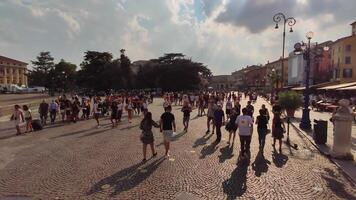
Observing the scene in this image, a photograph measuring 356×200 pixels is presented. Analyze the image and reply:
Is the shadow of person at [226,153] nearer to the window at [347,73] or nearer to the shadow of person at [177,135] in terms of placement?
the shadow of person at [177,135]

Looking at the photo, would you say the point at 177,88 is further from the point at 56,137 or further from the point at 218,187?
the point at 218,187

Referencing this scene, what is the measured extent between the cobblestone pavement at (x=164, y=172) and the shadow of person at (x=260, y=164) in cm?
2

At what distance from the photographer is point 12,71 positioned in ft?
418

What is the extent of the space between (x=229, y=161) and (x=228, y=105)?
11035 millimetres

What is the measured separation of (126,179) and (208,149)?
4348mm

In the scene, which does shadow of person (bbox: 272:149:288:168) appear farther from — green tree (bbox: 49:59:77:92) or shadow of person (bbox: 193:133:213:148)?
green tree (bbox: 49:59:77:92)

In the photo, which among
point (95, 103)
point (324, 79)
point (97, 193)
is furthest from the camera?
point (324, 79)

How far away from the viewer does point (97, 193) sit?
6875 mm

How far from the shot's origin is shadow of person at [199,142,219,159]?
10750 millimetres

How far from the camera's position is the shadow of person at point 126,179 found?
715 centimetres

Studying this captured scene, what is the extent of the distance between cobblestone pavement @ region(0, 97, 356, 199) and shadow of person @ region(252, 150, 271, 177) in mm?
24

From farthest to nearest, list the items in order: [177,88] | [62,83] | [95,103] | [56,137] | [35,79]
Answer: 1. [35,79]
2. [62,83]
3. [177,88]
4. [95,103]
5. [56,137]

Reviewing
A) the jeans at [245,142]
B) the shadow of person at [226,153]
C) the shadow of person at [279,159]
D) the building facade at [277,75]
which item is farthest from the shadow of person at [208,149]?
the building facade at [277,75]

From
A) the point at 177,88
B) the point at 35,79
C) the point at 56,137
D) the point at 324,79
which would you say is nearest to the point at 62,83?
the point at 35,79
